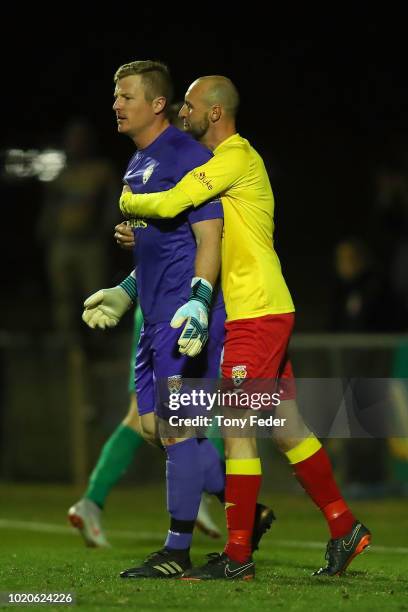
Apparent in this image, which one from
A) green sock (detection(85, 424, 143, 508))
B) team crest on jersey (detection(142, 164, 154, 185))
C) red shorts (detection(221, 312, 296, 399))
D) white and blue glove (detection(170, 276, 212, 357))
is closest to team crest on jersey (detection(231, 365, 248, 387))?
red shorts (detection(221, 312, 296, 399))

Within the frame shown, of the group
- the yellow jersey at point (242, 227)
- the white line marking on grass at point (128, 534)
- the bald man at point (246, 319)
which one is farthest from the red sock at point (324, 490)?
the white line marking on grass at point (128, 534)

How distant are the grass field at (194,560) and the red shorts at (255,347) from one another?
0.87 metres

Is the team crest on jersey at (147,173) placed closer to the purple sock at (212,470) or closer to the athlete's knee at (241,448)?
the athlete's knee at (241,448)

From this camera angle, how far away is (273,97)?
54.5ft

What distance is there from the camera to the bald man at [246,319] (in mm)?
6160

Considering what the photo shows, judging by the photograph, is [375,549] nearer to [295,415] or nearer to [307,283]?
[295,415]

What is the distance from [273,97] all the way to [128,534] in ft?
27.0

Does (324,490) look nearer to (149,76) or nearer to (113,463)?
(149,76)

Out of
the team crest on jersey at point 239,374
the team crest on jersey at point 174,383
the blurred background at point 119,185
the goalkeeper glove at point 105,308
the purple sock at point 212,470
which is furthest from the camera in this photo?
the blurred background at point 119,185

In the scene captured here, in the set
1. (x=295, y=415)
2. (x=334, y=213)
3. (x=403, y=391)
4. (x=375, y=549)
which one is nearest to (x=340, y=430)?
(x=295, y=415)

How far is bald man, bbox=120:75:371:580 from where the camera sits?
6.16m

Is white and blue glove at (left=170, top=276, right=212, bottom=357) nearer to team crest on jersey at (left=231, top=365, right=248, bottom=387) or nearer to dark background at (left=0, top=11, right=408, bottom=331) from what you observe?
team crest on jersey at (left=231, top=365, right=248, bottom=387)

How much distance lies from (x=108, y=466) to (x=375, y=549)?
1584 millimetres

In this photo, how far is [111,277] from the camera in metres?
13.7
